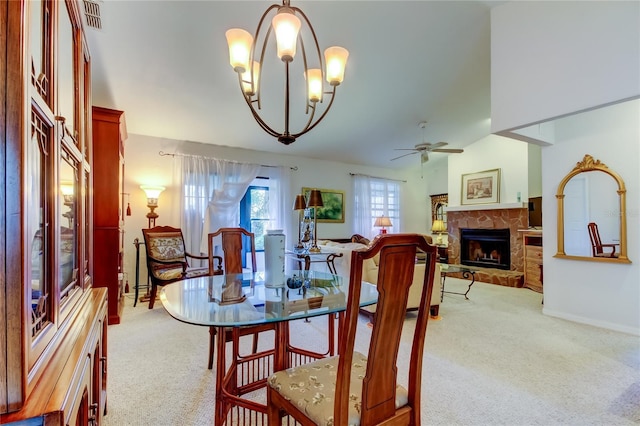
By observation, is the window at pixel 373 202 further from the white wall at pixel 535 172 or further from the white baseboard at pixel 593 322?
the white baseboard at pixel 593 322

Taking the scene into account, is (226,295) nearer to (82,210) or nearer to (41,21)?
(82,210)

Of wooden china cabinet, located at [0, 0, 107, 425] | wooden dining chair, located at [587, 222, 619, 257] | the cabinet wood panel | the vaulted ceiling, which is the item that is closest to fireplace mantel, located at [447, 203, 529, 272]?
the cabinet wood panel

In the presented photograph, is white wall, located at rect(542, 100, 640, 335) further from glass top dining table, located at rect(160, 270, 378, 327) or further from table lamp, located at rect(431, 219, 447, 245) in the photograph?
table lamp, located at rect(431, 219, 447, 245)

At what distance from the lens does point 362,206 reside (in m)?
6.85

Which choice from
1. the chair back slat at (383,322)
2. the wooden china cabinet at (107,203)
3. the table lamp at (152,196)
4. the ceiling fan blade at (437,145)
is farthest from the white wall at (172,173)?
the chair back slat at (383,322)

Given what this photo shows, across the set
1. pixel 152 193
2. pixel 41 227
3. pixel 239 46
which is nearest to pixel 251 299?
pixel 41 227

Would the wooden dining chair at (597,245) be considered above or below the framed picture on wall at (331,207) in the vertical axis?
below

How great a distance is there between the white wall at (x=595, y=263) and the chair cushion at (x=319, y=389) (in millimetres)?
3298

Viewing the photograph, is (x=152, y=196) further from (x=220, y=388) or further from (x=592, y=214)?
(x=592, y=214)

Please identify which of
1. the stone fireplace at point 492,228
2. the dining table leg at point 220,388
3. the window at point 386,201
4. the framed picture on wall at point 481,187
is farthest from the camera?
the window at point 386,201

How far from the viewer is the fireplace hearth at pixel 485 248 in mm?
5918

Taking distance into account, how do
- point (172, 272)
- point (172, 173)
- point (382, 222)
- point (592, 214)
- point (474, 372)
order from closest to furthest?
point (474, 372), point (592, 214), point (172, 272), point (172, 173), point (382, 222)

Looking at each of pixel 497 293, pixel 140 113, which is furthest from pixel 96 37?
pixel 497 293

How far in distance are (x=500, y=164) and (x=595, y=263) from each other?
10.4ft
